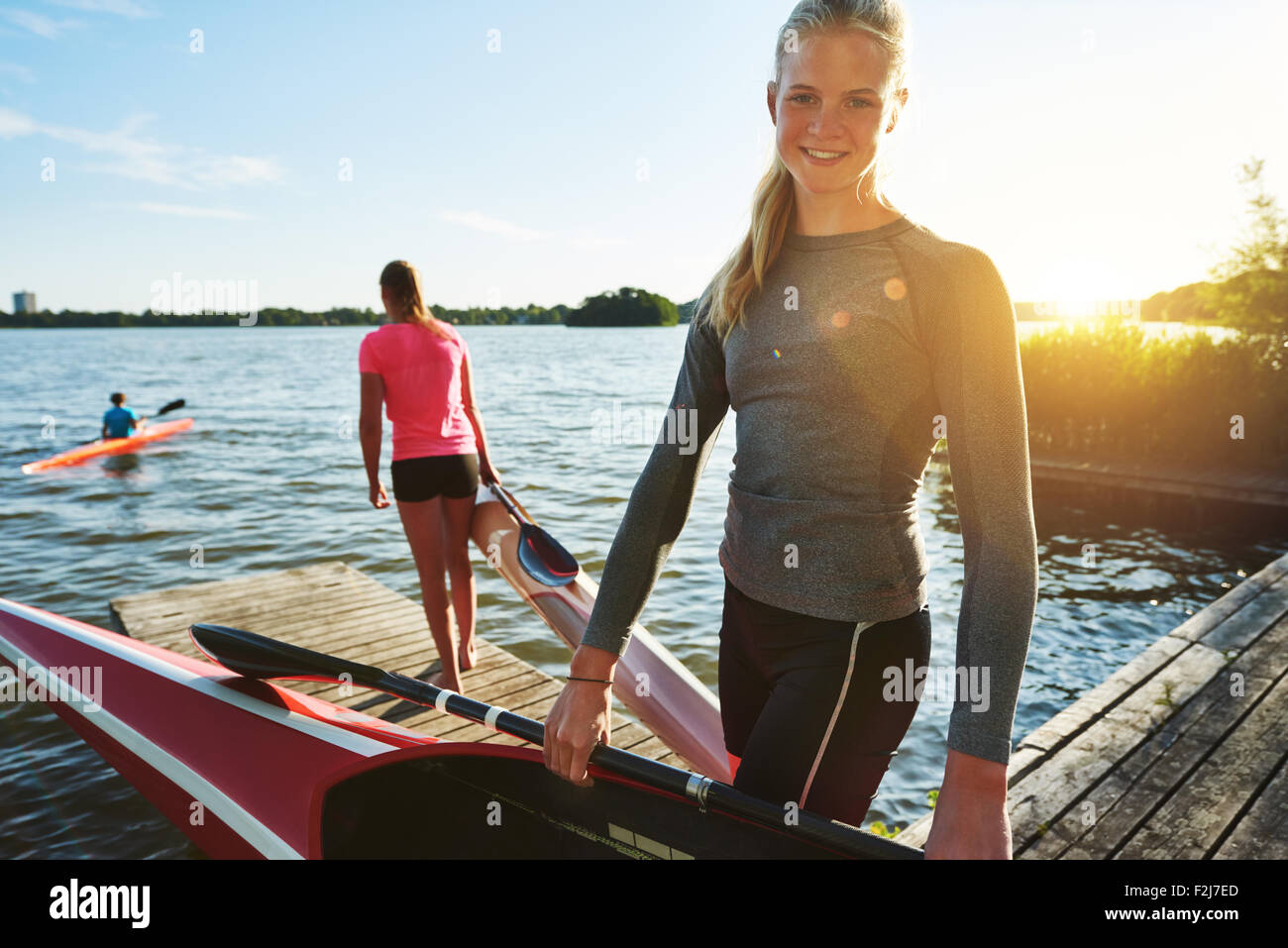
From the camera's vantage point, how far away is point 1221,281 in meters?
17.7

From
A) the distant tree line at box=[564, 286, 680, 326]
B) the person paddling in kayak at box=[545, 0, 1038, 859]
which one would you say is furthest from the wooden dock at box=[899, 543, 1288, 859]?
the distant tree line at box=[564, 286, 680, 326]

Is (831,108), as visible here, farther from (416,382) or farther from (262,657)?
(416,382)

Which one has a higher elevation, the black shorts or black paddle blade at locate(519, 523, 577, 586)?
the black shorts

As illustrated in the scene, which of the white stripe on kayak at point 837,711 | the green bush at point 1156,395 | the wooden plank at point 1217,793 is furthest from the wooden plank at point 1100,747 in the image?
the green bush at point 1156,395

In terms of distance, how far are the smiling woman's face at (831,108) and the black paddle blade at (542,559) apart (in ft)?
11.9

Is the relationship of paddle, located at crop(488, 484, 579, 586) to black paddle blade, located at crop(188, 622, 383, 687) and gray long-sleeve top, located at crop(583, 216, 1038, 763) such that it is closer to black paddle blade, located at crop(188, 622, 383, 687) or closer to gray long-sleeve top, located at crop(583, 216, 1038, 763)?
black paddle blade, located at crop(188, 622, 383, 687)

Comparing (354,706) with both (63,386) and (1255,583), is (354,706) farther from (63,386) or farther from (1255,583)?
(63,386)

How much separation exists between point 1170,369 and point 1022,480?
14832 mm

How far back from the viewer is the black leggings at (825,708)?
1524 millimetres

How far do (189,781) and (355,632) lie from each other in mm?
2862

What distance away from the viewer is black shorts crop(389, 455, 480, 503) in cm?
460

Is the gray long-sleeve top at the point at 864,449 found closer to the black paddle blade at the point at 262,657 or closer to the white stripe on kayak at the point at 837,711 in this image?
the white stripe on kayak at the point at 837,711
